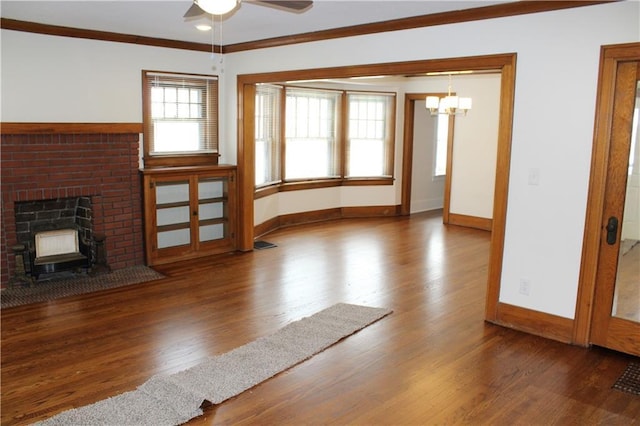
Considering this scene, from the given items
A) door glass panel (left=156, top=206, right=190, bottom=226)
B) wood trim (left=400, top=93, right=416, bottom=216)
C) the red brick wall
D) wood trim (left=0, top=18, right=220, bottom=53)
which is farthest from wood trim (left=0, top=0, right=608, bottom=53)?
wood trim (left=400, top=93, right=416, bottom=216)

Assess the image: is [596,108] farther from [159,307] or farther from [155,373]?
[159,307]

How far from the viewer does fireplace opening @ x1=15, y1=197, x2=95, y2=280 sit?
16.9 feet

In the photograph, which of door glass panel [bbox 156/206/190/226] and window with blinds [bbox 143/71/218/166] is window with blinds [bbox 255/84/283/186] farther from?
door glass panel [bbox 156/206/190/226]

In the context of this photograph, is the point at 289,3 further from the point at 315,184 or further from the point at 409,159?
the point at 409,159

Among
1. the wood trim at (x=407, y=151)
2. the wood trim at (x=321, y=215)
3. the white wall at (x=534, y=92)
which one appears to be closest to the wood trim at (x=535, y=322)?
the white wall at (x=534, y=92)

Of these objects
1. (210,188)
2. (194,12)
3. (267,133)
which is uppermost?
(194,12)

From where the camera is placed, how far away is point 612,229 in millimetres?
3697

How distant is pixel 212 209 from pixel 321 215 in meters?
2.55

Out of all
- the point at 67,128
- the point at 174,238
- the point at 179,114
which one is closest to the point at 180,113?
the point at 179,114

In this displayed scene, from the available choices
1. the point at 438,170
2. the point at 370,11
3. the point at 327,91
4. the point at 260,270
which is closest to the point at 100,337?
the point at 260,270

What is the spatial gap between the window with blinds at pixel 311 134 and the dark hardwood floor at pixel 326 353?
2637 millimetres

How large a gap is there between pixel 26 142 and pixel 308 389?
12.0 feet

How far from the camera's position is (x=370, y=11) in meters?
4.23

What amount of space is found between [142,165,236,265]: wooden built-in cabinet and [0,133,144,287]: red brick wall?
0.17 meters
